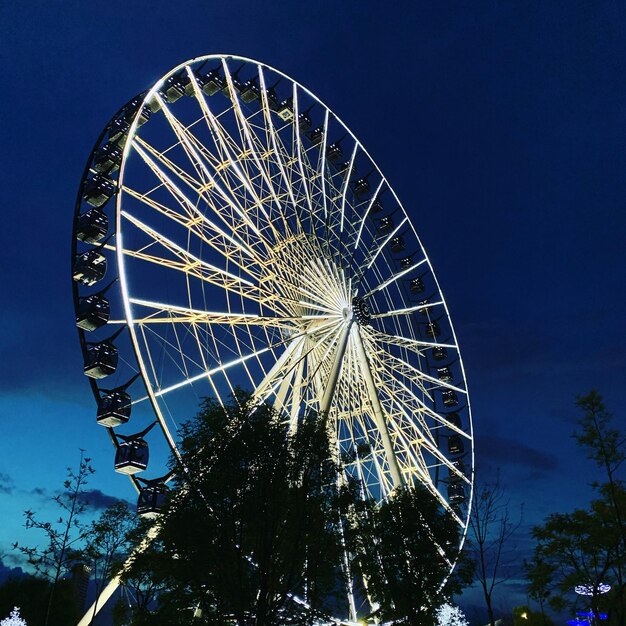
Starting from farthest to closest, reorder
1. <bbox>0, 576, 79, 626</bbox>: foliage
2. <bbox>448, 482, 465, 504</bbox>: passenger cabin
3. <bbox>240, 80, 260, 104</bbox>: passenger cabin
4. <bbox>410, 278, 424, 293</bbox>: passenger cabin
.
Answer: <bbox>0, 576, 79, 626</bbox>: foliage < <bbox>410, 278, 424, 293</bbox>: passenger cabin < <bbox>448, 482, 465, 504</bbox>: passenger cabin < <bbox>240, 80, 260, 104</bbox>: passenger cabin

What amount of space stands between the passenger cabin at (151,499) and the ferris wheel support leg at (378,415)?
745cm

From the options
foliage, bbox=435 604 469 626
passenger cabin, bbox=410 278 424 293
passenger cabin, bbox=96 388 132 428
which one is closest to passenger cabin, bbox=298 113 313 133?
passenger cabin, bbox=410 278 424 293

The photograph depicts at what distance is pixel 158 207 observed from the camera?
17.2 metres

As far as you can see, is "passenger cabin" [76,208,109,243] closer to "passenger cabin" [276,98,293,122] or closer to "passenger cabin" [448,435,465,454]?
"passenger cabin" [276,98,293,122]

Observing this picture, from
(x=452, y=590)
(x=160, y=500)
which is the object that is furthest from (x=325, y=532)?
(x=452, y=590)

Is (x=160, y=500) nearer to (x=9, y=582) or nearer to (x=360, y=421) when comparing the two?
(x=360, y=421)

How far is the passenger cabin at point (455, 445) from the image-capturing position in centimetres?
2845

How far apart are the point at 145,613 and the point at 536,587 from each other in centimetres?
1036

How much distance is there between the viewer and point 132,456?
1484cm

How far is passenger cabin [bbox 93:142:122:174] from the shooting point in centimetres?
1777

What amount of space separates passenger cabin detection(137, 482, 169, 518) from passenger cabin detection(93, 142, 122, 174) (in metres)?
9.29

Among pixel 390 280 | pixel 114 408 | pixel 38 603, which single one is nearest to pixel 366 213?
pixel 390 280

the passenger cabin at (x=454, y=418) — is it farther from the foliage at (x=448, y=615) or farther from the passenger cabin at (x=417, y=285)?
the foliage at (x=448, y=615)

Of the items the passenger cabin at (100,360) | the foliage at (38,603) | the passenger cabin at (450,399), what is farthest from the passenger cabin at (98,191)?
the foliage at (38,603)
